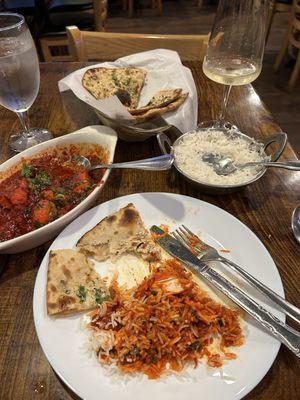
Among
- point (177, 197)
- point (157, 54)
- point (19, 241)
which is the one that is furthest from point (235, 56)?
point (19, 241)

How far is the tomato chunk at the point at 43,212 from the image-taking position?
111 cm

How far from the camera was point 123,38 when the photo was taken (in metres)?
2.06

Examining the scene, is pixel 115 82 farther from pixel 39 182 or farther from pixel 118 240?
pixel 118 240

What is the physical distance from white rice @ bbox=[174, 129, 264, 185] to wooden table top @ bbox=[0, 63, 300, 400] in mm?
94

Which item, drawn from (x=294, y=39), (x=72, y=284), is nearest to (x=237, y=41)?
(x=72, y=284)

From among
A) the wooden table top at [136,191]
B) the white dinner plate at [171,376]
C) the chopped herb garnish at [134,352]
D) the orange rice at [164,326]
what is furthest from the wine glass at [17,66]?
the chopped herb garnish at [134,352]

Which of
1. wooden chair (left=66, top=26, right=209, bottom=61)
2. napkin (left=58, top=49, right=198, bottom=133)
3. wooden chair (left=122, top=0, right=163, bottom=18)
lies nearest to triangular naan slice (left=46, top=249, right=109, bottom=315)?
napkin (left=58, top=49, right=198, bottom=133)

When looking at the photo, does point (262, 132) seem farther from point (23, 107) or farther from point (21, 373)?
point (21, 373)

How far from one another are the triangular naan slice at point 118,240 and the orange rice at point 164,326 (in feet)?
0.37

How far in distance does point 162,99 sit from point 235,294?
104 centimetres

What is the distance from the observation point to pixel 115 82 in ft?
5.89

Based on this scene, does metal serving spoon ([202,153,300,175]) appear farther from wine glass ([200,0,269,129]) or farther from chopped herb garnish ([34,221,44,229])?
chopped herb garnish ([34,221,44,229])

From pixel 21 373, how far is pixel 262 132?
1.43 metres

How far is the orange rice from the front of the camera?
0.85m
